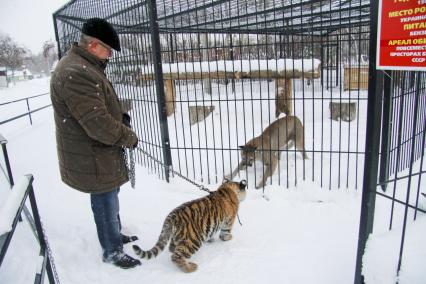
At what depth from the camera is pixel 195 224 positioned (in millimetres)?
3504

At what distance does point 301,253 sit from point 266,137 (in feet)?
8.93

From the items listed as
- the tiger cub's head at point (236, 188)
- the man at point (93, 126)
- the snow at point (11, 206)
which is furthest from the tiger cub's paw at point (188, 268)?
the snow at point (11, 206)

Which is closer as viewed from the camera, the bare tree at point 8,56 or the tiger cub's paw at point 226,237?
the tiger cub's paw at point 226,237

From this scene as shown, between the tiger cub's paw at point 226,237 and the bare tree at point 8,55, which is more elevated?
the bare tree at point 8,55

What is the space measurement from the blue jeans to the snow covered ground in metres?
0.21

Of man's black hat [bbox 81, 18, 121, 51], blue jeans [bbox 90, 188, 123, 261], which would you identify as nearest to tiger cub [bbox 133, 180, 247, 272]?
blue jeans [bbox 90, 188, 123, 261]

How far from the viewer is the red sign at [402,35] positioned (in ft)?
6.40

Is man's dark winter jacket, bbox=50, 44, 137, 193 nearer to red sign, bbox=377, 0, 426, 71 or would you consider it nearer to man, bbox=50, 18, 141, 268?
man, bbox=50, 18, 141, 268

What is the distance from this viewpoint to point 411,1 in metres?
1.95

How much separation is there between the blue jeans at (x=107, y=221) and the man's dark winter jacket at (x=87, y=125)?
0.15 meters

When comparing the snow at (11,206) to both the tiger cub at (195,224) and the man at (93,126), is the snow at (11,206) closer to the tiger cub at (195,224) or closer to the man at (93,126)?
the man at (93,126)

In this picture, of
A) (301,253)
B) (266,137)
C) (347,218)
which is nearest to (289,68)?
(266,137)

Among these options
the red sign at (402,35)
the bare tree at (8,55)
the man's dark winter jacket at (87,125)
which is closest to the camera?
Answer: the red sign at (402,35)

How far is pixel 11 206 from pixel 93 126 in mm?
1061
